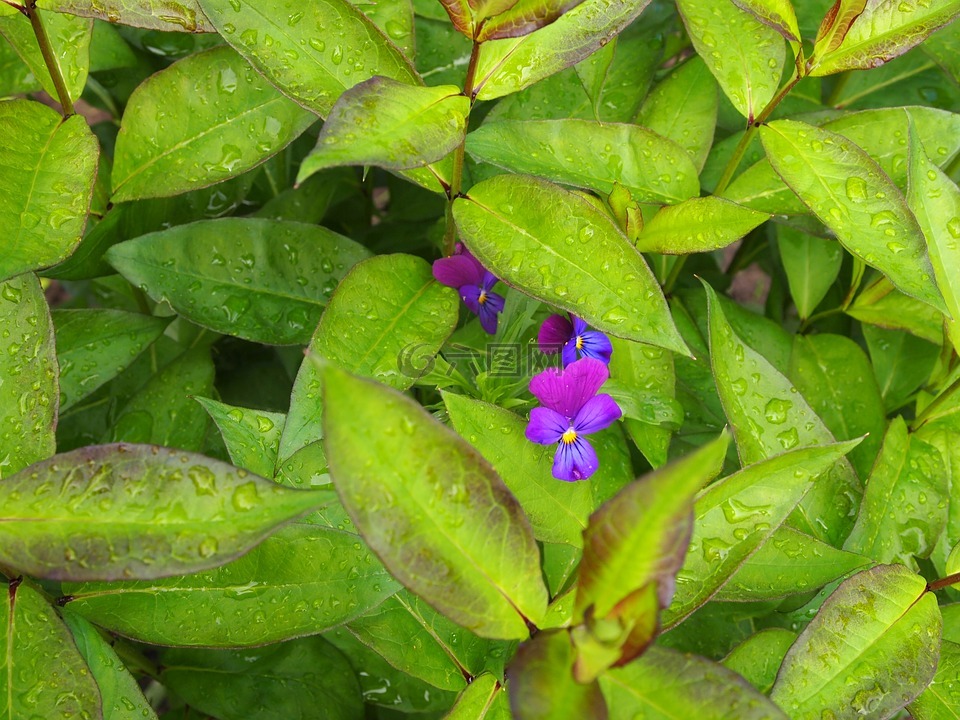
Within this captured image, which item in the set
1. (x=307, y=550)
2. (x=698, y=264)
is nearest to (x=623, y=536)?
(x=307, y=550)

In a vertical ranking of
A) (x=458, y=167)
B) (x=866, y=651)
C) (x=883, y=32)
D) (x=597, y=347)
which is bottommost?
(x=866, y=651)

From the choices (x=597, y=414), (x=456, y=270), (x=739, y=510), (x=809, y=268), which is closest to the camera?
(x=739, y=510)

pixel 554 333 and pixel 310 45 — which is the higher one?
pixel 310 45

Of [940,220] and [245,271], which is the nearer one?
[940,220]

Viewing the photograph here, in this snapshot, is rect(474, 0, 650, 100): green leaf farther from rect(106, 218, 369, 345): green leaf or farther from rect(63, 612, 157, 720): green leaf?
rect(63, 612, 157, 720): green leaf

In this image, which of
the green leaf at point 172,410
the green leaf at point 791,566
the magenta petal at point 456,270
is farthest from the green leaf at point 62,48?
the green leaf at point 791,566

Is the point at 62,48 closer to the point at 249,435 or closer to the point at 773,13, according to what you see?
the point at 249,435

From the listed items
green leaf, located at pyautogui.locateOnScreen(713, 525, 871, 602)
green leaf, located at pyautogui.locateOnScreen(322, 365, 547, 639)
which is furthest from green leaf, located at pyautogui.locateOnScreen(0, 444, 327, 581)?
green leaf, located at pyautogui.locateOnScreen(713, 525, 871, 602)

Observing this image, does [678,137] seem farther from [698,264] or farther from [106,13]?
[106,13]

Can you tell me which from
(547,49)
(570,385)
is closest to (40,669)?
(570,385)
